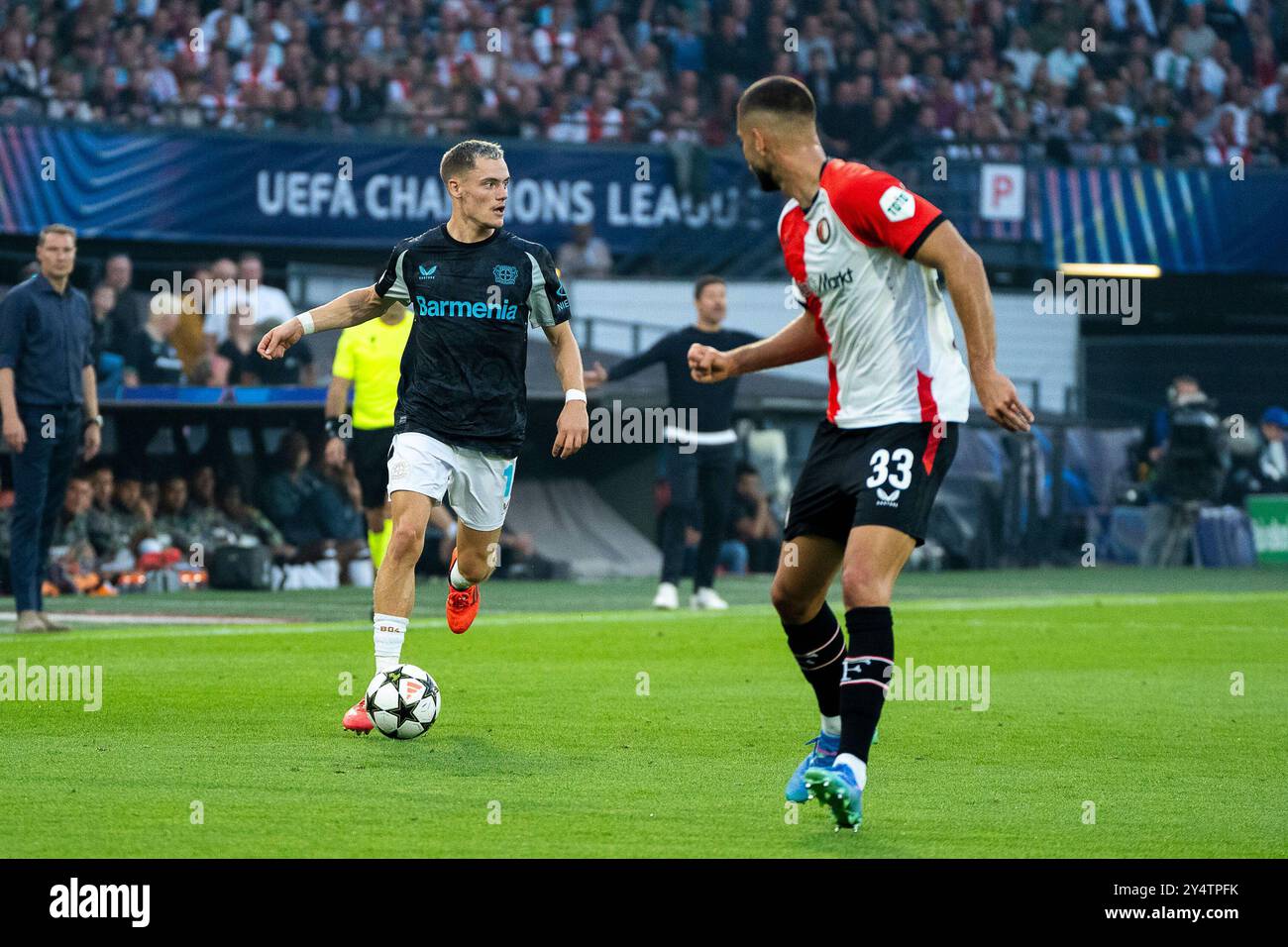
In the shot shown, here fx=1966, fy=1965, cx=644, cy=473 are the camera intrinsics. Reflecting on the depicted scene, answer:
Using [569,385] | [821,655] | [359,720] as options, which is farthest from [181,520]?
[821,655]

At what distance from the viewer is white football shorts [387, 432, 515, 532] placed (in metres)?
8.26

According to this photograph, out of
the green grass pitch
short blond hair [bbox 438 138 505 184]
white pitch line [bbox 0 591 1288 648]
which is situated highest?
short blond hair [bbox 438 138 505 184]

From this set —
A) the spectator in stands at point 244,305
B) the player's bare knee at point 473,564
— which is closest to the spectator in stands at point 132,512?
the spectator in stands at point 244,305

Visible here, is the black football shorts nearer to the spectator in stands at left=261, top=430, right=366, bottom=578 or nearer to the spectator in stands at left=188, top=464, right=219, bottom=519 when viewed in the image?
the spectator in stands at left=261, top=430, right=366, bottom=578

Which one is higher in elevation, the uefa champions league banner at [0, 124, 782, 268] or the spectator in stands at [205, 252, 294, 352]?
the uefa champions league banner at [0, 124, 782, 268]

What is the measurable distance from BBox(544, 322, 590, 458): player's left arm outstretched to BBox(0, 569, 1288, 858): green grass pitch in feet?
3.94

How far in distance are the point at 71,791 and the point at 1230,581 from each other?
55.6ft

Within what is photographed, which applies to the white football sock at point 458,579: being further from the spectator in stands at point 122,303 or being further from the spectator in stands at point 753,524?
the spectator in stands at point 753,524

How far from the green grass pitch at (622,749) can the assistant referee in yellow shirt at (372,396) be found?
38.4 inches

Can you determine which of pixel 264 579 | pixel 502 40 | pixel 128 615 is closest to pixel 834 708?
pixel 128 615

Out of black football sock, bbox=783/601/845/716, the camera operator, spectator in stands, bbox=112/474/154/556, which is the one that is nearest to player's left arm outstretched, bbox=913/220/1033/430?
black football sock, bbox=783/601/845/716

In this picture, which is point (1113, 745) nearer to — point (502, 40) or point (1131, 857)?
point (1131, 857)

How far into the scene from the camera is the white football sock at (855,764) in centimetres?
579

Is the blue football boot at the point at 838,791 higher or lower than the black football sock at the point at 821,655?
lower
